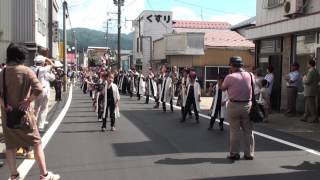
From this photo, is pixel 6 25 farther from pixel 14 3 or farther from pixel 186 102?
pixel 186 102

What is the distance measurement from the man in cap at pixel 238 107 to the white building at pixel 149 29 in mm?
53011

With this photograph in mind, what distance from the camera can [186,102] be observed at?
16250 mm

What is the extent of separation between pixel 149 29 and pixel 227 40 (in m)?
23.5

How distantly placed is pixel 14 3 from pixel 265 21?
22.1 meters

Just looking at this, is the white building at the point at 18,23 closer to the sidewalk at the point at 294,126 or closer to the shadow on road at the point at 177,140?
the shadow on road at the point at 177,140

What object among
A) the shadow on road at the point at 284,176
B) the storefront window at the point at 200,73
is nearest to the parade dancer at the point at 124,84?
the storefront window at the point at 200,73

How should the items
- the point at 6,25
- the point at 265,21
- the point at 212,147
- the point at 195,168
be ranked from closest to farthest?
the point at 195,168 → the point at 212,147 → the point at 265,21 → the point at 6,25

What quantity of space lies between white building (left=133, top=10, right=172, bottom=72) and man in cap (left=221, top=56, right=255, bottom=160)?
53011 mm

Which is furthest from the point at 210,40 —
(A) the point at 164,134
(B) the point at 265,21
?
(A) the point at 164,134

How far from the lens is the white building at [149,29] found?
208 feet

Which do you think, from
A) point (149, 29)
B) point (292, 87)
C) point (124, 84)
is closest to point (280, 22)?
point (292, 87)

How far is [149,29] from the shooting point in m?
64.8

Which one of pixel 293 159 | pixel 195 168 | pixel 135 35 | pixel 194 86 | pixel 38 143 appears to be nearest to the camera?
pixel 38 143

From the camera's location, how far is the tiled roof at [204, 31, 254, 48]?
4178cm
